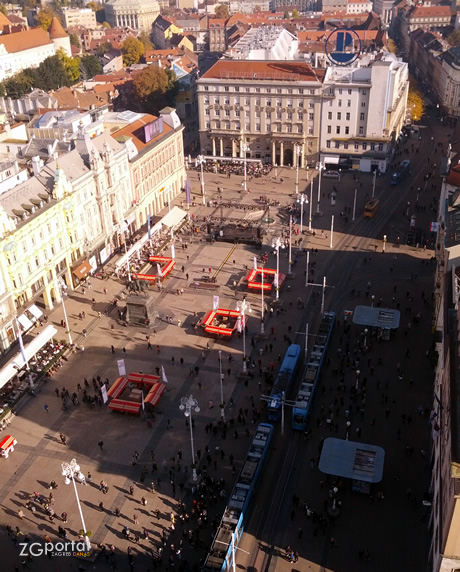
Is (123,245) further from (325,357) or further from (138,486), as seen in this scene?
(138,486)

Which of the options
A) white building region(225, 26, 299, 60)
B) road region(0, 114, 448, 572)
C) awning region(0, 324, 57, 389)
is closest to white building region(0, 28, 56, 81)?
white building region(225, 26, 299, 60)

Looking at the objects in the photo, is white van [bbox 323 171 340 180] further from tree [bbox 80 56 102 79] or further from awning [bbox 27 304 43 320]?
tree [bbox 80 56 102 79]

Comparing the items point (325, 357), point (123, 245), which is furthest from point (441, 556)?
point (123, 245)

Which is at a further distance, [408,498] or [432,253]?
[432,253]

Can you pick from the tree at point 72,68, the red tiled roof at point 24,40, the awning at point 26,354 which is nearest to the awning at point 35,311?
the awning at point 26,354

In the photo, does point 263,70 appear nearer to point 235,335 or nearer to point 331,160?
point 331,160

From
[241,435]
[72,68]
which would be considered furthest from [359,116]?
[72,68]

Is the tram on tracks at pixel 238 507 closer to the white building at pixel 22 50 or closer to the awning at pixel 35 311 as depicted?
the awning at pixel 35 311

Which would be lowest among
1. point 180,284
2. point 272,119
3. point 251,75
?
point 180,284
